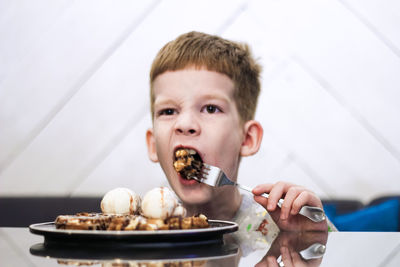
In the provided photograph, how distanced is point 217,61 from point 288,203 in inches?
19.2

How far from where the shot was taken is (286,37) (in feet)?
8.40

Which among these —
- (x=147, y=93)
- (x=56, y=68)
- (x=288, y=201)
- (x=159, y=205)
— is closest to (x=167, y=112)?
(x=288, y=201)

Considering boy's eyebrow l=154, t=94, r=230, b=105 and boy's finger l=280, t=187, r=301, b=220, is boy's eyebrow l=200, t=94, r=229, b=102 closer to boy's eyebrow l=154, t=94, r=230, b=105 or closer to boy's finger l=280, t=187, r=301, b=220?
boy's eyebrow l=154, t=94, r=230, b=105

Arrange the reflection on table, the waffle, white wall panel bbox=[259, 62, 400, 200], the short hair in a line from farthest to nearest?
white wall panel bbox=[259, 62, 400, 200] < the short hair < the waffle < the reflection on table

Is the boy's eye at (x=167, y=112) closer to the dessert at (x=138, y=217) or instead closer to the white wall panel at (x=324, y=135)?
the dessert at (x=138, y=217)

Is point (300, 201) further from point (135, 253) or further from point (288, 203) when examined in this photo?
point (135, 253)

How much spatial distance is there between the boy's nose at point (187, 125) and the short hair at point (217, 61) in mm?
A: 175

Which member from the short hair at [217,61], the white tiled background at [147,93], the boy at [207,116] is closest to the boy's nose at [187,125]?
the boy at [207,116]

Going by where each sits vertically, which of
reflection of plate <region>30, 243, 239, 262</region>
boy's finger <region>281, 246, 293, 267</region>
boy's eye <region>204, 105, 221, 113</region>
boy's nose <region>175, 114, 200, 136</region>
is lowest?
boy's finger <region>281, 246, 293, 267</region>

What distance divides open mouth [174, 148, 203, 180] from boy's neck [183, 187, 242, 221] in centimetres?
20

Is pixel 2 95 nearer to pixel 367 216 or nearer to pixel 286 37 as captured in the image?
pixel 286 37

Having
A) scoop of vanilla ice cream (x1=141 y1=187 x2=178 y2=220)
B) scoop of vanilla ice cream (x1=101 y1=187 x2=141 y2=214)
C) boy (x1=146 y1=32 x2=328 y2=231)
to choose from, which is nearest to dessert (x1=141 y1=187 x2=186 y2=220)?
scoop of vanilla ice cream (x1=141 y1=187 x2=178 y2=220)

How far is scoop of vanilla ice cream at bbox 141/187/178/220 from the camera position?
2.11ft

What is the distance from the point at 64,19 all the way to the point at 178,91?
1.50 meters
